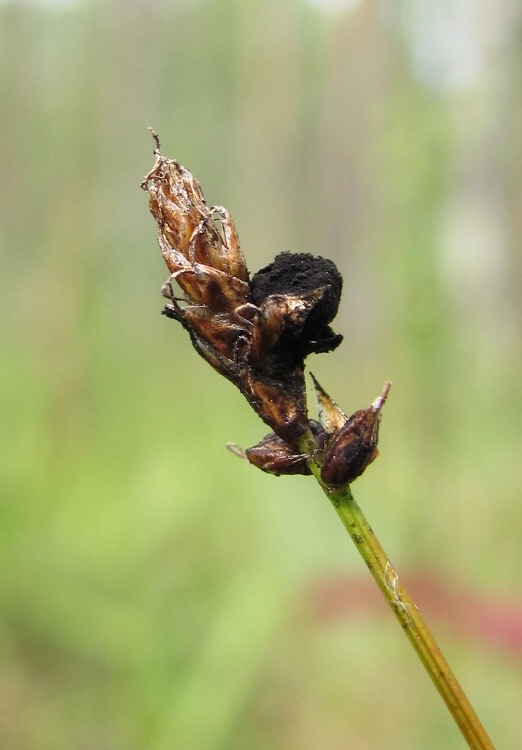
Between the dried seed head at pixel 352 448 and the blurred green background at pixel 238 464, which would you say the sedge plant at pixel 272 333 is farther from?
the blurred green background at pixel 238 464

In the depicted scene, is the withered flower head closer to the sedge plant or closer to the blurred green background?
the sedge plant

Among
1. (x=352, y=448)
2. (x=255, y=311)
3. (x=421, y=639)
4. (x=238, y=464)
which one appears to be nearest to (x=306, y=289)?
(x=255, y=311)

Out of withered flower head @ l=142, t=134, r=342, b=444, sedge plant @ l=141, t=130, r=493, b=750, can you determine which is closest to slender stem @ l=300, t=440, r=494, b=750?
sedge plant @ l=141, t=130, r=493, b=750

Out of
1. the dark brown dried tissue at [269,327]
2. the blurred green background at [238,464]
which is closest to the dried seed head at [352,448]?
the dark brown dried tissue at [269,327]

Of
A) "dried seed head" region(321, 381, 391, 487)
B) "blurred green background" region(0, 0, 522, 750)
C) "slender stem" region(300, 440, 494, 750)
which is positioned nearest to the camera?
"slender stem" region(300, 440, 494, 750)

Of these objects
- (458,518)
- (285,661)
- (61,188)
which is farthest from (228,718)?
(61,188)

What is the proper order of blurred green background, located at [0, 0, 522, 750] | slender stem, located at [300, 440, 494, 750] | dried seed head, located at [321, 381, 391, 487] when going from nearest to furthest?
slender stem, located at [300, 440, 494, 750] < dried seed head, located at [321, 381, 391, 487] < blurred green background, located at [0, 0, 522, 750]

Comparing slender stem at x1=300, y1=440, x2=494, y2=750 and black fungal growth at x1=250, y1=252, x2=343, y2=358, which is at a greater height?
black fungal growth at x1=250, y1=252, x2=343, y2=358

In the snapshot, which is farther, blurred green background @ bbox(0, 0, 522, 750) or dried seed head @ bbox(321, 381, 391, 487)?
blurred green background @ bbox(0, 0, 522, 750)

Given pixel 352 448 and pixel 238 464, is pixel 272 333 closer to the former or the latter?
pixel 352 448
